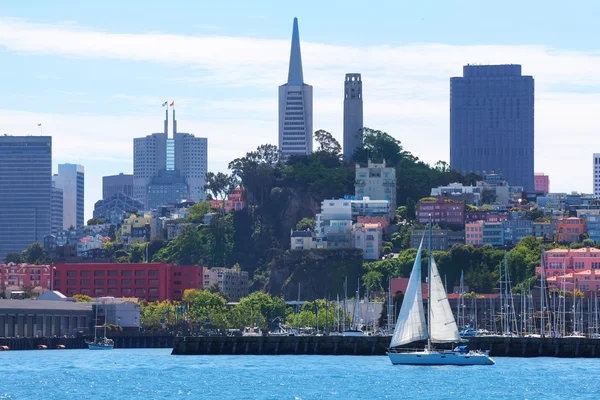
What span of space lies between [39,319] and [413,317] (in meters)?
80.2

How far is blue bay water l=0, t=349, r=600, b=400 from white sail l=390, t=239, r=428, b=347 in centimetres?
232

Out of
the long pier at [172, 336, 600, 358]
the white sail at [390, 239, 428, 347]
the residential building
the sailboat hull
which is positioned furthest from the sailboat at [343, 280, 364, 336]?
the white sail at [390, 239, 428, 347]

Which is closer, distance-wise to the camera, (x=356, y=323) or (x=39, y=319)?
(x=356, y=323)

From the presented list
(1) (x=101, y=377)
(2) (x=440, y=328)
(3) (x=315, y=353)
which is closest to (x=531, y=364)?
(2) (x=440, y=328)

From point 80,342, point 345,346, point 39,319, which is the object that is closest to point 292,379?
point 345,346

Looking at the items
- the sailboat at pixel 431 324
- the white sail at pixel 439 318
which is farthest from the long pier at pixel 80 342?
the white sail at pixel 439 318

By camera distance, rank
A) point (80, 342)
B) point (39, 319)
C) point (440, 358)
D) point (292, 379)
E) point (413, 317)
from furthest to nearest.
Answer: point (39, 319), point (80, 342), point (440, 358), point (413, 317), point (292, 379)

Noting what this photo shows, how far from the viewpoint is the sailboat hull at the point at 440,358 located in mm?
122562

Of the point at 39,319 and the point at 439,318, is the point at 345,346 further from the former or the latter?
the point at 39,319

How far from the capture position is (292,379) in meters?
118

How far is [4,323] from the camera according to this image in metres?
188

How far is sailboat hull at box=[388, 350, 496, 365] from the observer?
122562 millimetres

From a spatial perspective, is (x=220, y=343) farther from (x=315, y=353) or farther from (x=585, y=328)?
(x=585, y=328)

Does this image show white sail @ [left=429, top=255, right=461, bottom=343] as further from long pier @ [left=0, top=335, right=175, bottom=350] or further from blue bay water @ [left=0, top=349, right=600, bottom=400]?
long pier @ [left=0, top=335, right=175, bottom=350]
